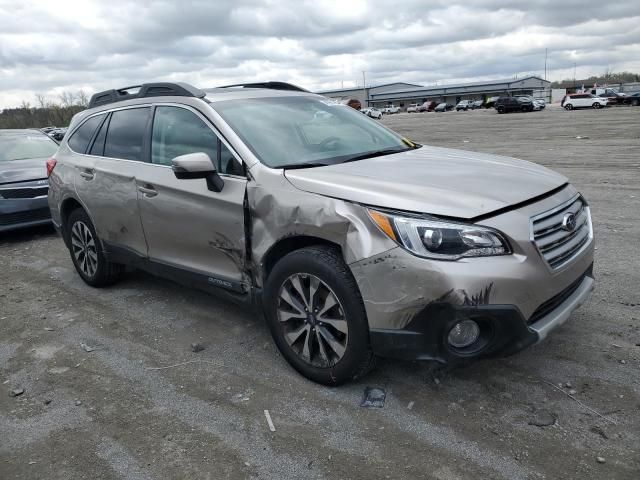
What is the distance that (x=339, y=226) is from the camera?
9.74 feet

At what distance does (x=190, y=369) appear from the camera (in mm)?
3701

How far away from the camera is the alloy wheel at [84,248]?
5289 millimetres

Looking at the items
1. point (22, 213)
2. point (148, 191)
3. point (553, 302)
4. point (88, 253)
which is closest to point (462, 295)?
point (553, 302)

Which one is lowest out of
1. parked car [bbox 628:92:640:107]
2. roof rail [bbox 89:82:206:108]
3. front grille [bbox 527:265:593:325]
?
parked car [bbox 628:92:640:107]

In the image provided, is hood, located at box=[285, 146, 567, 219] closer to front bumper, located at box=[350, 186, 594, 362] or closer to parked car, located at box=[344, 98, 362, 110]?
front bumper, located at box=[350, 186, 594, 362]

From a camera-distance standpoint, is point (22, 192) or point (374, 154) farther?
point (22, 192)

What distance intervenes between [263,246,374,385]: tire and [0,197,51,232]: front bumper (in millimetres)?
5914

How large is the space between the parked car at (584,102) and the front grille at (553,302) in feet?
159

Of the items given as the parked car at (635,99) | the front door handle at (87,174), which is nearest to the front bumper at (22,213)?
the front door handle at (87,174)

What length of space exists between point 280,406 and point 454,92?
347ft

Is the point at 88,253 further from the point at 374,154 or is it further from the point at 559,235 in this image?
the point at 559,235

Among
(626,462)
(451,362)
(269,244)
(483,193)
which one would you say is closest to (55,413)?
(269,244)

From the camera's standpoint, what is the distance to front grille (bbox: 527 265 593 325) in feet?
9.39

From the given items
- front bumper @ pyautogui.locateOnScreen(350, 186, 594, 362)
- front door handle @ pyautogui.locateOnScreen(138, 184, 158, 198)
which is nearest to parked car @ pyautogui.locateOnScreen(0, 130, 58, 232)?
front door handle @ pyautogui.locateOnScreen(138, 184, 158, 198)
